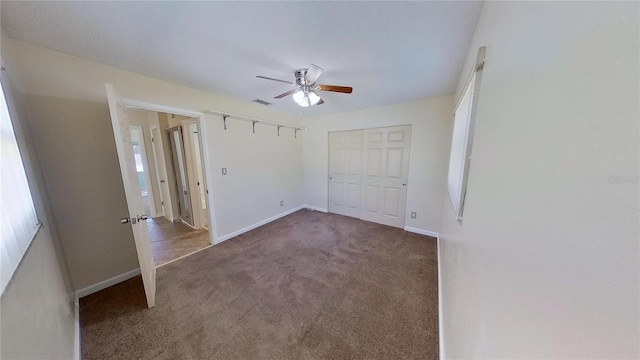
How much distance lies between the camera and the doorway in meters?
3.14

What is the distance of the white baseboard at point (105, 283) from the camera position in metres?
1.86

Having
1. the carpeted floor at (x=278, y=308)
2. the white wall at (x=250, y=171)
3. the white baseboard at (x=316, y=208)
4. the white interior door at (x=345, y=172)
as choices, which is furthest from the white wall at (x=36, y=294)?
the white interior door at (x=345, y=172)

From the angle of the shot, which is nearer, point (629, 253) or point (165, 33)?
point (629, 253)

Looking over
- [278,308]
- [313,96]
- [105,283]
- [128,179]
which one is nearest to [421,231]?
[278,308]

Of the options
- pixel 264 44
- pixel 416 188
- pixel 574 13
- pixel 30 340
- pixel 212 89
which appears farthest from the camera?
pixel 416 188

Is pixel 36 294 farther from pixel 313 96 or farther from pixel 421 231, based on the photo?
pixel 421 231

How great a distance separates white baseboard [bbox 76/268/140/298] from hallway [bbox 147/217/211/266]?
249 millimetres

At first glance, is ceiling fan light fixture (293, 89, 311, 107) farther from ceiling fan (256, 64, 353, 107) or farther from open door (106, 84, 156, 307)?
open door (106, 84, 156, 307)

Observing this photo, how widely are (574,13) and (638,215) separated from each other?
43 centimetres

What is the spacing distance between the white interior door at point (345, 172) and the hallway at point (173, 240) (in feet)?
7.97

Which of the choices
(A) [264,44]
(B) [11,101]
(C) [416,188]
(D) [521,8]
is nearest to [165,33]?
(A) [264,44]

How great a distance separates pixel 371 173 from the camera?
3.56 metres

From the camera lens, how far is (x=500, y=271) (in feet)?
2.05

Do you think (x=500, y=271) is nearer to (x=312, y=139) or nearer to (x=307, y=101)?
(x=307, y=101)
